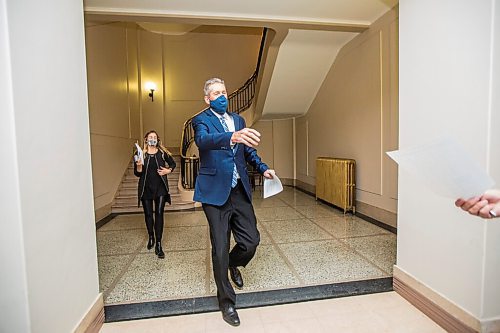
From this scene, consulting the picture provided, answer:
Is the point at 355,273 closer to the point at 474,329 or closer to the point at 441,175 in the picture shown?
the point at 474,329

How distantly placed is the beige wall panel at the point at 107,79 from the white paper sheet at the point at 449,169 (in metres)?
4.93

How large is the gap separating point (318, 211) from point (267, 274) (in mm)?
2779

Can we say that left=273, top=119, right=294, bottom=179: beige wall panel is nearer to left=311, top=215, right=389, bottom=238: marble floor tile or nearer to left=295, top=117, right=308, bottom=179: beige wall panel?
left=295, top=117, right=308, bottom=179: beige wall panel

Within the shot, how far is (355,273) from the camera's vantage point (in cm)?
258

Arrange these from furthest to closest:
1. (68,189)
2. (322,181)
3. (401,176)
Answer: (322,181) → (401,176) → (68,189)

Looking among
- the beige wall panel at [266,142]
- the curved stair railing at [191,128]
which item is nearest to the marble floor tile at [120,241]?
the curved stair railing at [191,128]

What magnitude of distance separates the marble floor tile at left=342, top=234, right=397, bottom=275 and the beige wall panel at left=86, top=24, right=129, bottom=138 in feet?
14.4

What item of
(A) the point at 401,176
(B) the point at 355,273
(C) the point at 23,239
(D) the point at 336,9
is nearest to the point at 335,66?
(D) the point at 336,9

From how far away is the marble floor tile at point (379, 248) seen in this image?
2803mm

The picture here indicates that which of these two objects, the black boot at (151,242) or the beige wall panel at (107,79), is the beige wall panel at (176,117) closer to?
the beige wall panel at (107,79)

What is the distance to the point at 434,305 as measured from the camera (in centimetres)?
199

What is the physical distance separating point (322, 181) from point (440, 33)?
13.4 feet

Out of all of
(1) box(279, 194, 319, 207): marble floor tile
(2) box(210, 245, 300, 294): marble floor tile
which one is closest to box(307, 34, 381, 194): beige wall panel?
(1) box(279, 194, 319, 207): marble floor tile

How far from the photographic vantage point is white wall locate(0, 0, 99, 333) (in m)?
1.23
